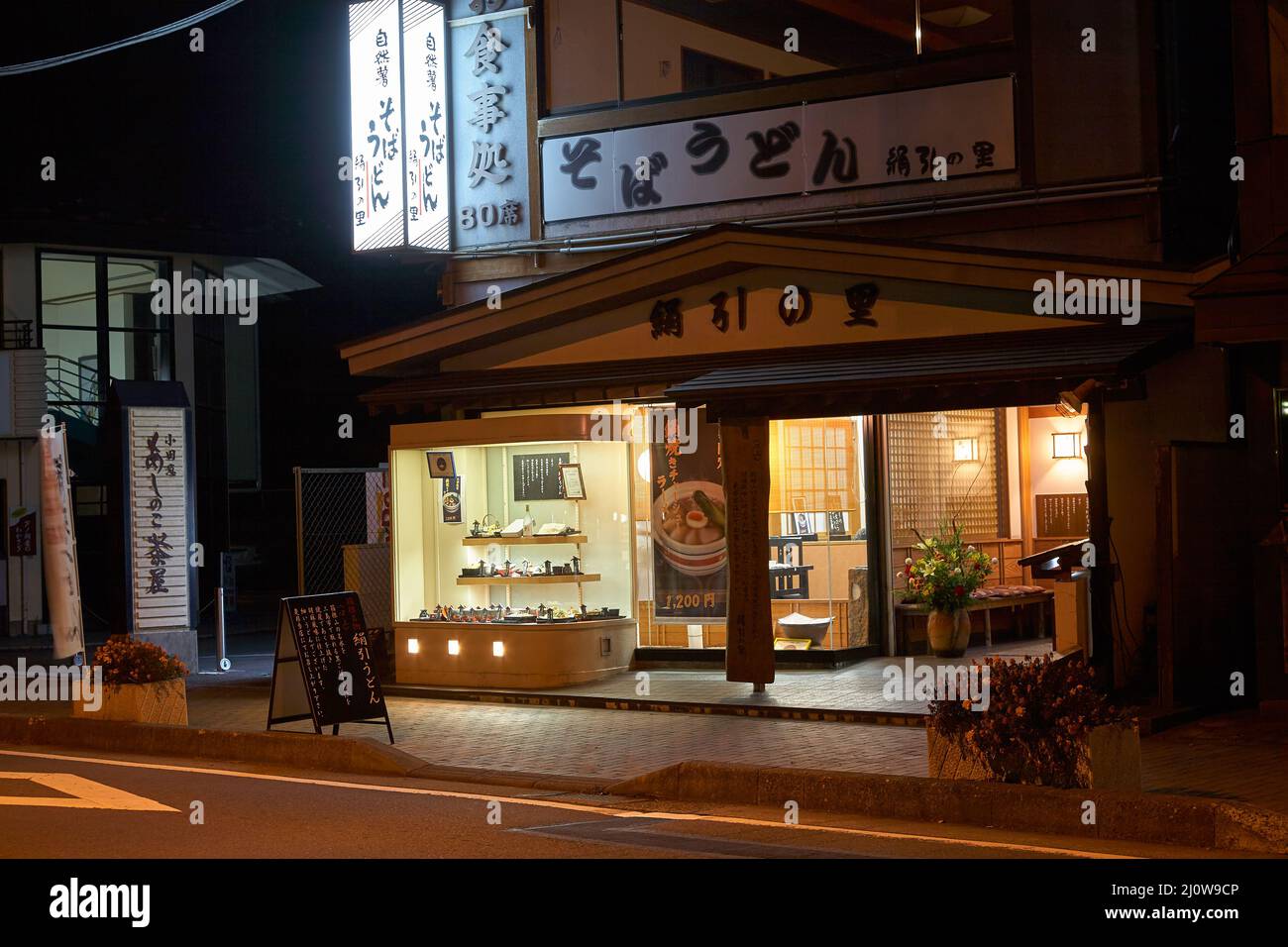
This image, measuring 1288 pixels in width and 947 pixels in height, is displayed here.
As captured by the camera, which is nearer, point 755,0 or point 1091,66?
point 1091,66

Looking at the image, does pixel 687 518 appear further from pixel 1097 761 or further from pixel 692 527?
pixel 1097 761

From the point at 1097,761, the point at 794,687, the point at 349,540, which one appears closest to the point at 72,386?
the point at 349,540

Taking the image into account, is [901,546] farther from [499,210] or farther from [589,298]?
[499,210]

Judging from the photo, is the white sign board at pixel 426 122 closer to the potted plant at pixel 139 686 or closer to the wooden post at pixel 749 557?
the wooden post at pixel 749 557

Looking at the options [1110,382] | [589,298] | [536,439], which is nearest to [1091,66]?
[1110,382]

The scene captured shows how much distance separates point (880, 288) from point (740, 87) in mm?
3652

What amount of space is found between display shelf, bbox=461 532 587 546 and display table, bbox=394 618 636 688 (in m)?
1.04

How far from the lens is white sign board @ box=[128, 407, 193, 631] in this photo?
20766 mm

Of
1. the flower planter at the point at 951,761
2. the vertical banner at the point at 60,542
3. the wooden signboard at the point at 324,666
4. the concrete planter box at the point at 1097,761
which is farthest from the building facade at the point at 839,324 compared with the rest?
the flower planter at the point at 951,761

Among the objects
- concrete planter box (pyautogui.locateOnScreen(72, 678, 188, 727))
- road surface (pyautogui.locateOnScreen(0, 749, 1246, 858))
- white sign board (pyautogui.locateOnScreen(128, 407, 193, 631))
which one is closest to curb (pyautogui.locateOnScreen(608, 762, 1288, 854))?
road surface (pyautogui.locateOnScreen(0, 749, 1246, 858))

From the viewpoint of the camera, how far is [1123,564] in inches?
621

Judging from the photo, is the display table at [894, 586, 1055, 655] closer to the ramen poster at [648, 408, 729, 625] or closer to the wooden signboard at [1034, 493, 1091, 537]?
the wooden signboard at [1034, 493, 1091, 537]

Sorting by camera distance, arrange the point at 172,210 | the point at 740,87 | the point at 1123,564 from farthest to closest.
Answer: the point at 172,210 < the point at 740,87 < the point at 1123,564

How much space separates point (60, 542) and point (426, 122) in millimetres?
7268
